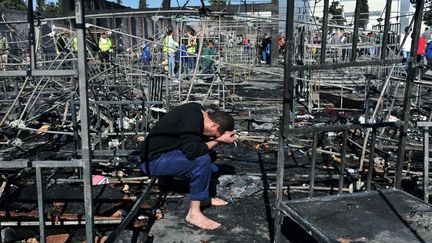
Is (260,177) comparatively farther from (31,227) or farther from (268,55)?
(268,55)

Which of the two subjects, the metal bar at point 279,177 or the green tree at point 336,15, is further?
the green tree at point 336,15

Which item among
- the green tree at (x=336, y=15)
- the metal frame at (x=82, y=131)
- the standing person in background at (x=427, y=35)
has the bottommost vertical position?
the metal frame at (x=82, y=131)

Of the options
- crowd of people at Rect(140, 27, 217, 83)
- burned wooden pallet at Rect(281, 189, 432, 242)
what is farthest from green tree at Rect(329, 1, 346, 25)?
burned wooden pallet at Rect(281, 189, 432, 242)

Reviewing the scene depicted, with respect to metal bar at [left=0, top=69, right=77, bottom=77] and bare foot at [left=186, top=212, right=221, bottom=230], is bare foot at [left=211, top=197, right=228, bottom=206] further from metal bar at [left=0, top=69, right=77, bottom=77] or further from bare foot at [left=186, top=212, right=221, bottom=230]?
metal bar at [left=0, top=69, right=77, bottom=77]

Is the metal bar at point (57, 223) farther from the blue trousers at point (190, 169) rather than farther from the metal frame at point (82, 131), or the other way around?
the metal frame at point (82, 131)

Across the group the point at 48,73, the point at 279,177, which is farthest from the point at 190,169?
the point at 48,73

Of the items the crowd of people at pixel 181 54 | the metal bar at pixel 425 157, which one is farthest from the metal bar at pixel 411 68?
the crowd of people at pixel 181 54

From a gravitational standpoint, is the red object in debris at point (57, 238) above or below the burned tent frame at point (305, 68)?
below

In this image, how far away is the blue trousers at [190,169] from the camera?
4.55 meters

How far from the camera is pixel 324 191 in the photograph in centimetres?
543

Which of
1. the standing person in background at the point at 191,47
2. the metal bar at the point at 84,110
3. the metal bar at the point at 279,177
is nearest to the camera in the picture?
the metal bar at the point at 84,110

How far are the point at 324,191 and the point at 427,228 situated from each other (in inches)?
81.4

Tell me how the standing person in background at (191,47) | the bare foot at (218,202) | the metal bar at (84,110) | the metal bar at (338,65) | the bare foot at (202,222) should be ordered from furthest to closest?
the standing person in background at (191,47) < the bare foot at (218,202) < the bare foot at (202,222) < the metal bar at (338,65) < the metal bar at (84,110)

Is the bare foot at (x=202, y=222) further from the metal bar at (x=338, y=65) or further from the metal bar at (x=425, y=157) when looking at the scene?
the metal bar at (x=425, y=157)
